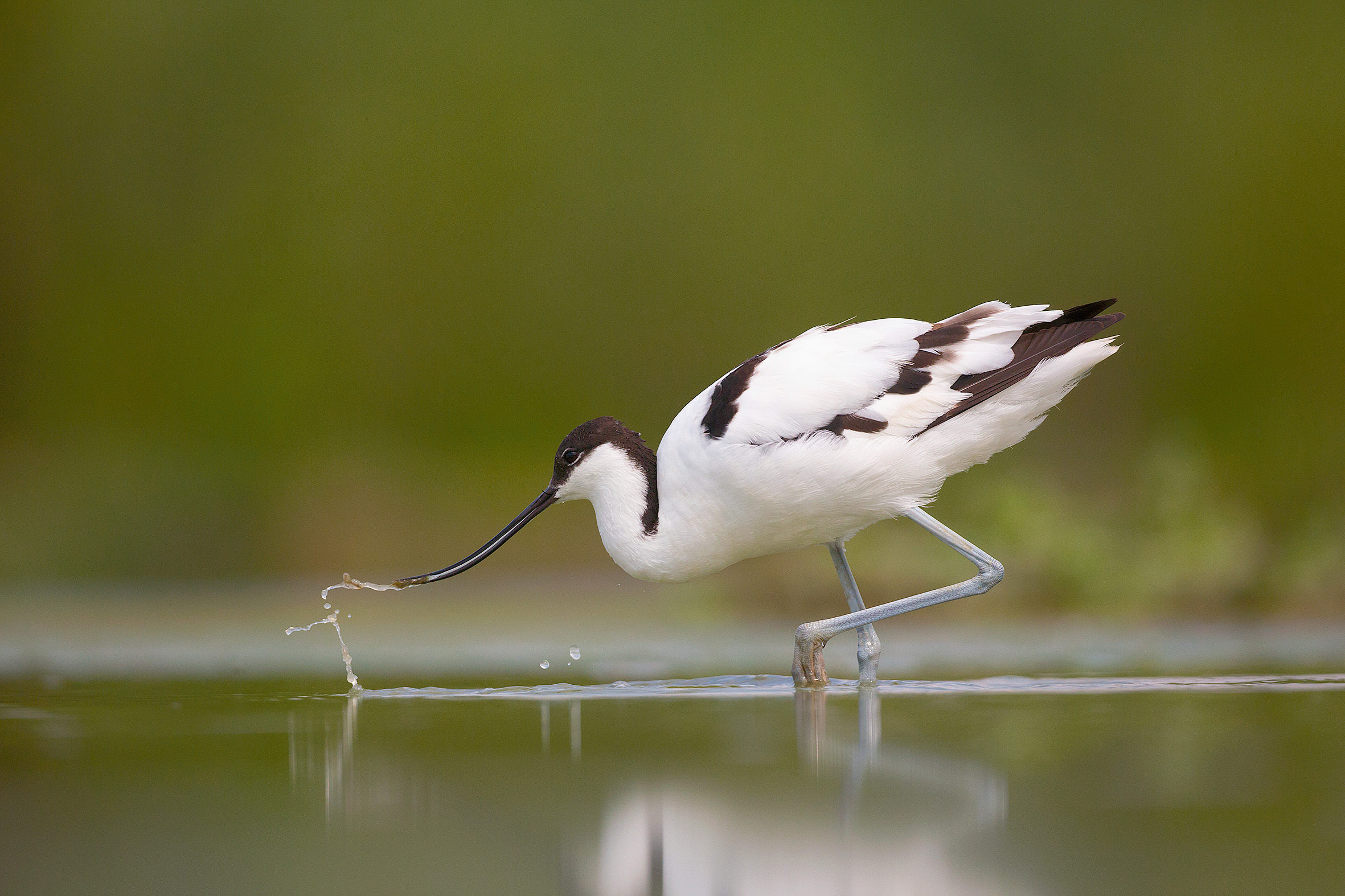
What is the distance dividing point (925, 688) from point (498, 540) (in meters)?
1.84

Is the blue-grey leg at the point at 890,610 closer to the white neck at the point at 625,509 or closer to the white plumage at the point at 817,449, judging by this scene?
the white plumage at the point at 817,449

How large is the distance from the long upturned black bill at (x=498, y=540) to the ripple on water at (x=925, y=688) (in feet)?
2.38

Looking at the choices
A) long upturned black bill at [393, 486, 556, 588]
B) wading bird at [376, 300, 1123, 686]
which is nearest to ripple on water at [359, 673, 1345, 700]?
wading bird at [376, 300, 1123, 686]

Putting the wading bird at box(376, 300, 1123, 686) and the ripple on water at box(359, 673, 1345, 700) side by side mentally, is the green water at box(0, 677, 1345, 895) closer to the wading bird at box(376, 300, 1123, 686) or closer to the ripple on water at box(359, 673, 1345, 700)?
the ripple on water at box(359, 673, 1345, 700)

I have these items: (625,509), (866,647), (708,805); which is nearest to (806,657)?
(866,647)

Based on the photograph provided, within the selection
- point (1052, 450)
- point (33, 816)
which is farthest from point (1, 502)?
point (33, 816)

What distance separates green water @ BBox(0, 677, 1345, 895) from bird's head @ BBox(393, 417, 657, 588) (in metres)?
1.14

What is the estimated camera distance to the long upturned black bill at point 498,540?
540cm

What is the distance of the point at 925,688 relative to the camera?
455 centimetres

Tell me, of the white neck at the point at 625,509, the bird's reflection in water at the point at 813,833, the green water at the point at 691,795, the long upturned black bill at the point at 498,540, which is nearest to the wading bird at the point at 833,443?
the white neck at the point at 625,509

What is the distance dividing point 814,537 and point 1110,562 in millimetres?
2808

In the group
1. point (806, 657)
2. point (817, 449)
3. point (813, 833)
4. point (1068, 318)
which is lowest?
point (813, 833)

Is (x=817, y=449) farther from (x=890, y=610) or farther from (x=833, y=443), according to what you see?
(x=890, y=610)

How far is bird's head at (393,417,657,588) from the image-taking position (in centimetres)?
526
